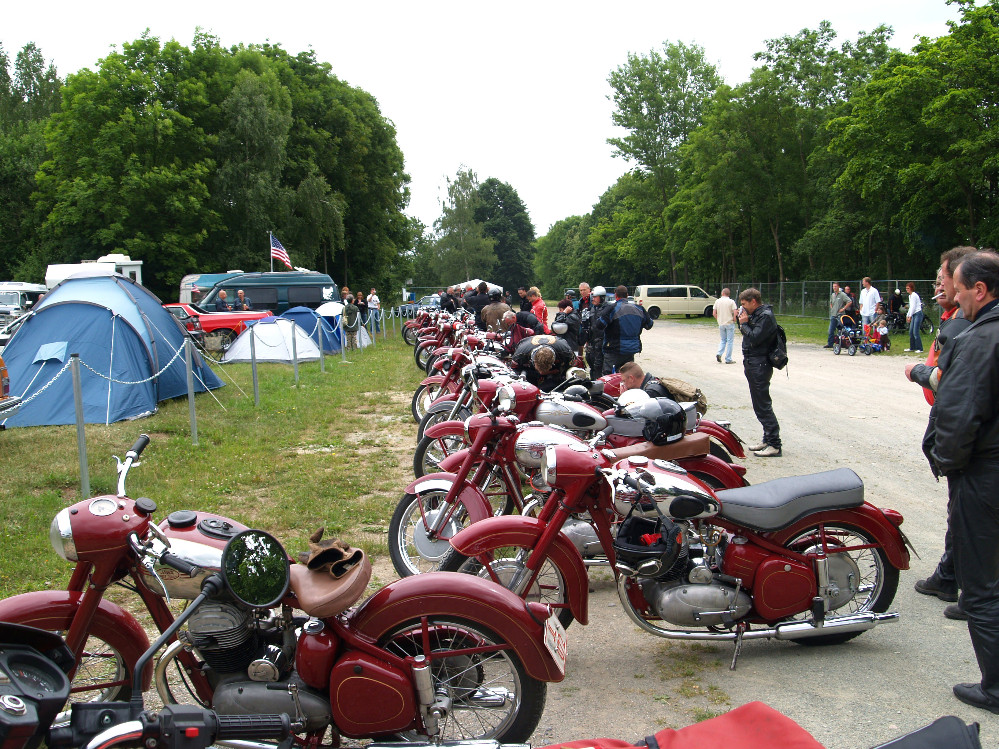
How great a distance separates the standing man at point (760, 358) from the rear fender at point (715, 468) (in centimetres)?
326

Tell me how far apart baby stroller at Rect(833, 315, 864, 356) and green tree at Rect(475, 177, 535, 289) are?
67046mm

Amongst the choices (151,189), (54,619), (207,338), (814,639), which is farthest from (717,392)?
(151,189)

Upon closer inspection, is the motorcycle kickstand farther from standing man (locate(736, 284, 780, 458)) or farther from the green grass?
standing man (locate(736, 284, 780, 458))

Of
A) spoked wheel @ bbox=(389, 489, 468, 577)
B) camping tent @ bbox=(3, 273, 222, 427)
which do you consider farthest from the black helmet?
camping tent @ bbox=(3, 273, 222, 427)

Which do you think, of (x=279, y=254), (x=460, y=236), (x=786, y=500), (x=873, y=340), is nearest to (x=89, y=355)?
(x=786, y=500)

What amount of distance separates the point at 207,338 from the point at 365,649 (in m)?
19.8

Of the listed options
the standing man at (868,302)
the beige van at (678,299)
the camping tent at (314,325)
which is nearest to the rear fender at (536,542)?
the camping tent at (314,325)

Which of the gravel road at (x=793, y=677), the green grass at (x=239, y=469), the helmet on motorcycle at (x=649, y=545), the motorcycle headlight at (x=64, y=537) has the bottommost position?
the gravel road at (x=793, y=677)

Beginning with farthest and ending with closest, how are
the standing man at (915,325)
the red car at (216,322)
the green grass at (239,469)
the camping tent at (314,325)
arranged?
the red car at (216,322) → the camping tent at (314,325) → the standing man at (915,325) → the green grass at (239,469)

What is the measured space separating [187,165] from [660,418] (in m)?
37.1

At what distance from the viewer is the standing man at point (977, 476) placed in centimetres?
339

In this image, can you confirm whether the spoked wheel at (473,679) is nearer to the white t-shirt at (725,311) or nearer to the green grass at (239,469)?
the green grass at (239,469)

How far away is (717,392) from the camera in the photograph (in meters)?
13.2

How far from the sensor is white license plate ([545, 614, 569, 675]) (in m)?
2.89
